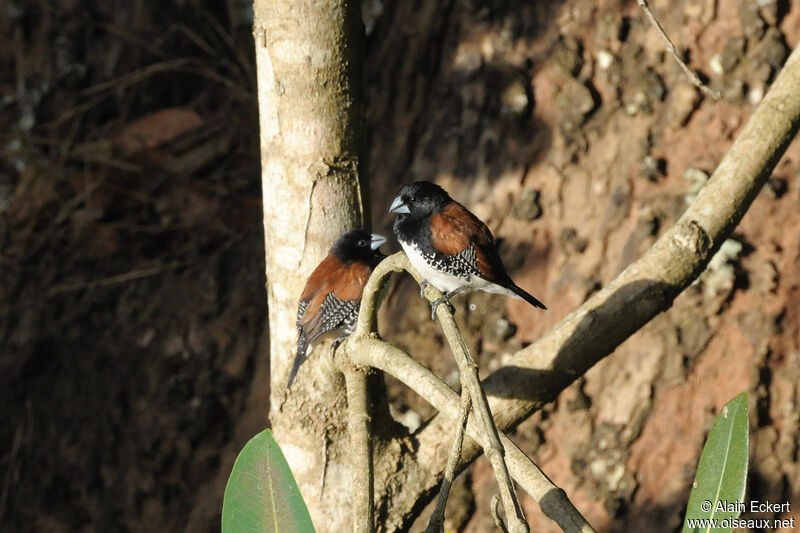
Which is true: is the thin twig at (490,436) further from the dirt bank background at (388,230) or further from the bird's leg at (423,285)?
the dirt bank background at (388,230)

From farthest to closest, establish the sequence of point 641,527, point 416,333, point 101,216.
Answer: point 101,216
point 416,333
point 641,527

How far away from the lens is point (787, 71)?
101 inches

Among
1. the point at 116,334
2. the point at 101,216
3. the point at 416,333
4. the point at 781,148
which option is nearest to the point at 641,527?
the point at 416,333

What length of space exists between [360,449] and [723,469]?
0.82 m

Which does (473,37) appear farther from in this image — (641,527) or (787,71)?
(641,527)

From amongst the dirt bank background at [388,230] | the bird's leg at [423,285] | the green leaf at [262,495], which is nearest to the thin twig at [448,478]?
the green leaf at [262,495]

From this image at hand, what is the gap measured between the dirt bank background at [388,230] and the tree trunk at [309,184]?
1.04m

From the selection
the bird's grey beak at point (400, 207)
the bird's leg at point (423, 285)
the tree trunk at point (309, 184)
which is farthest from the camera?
the bird's grey beak at point (400, 207)

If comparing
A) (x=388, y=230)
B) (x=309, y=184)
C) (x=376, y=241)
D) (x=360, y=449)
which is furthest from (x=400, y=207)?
(x=360, y=449)

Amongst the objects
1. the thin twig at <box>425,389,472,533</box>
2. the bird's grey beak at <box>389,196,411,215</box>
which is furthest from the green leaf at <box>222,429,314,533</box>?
the bird's grey beak at <box>389,196,411,215</box>

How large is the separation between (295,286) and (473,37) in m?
1.80

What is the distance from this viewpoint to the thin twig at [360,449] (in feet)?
5.95

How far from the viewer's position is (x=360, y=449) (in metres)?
2.01

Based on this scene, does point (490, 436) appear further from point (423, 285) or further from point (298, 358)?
point (298, 358)
